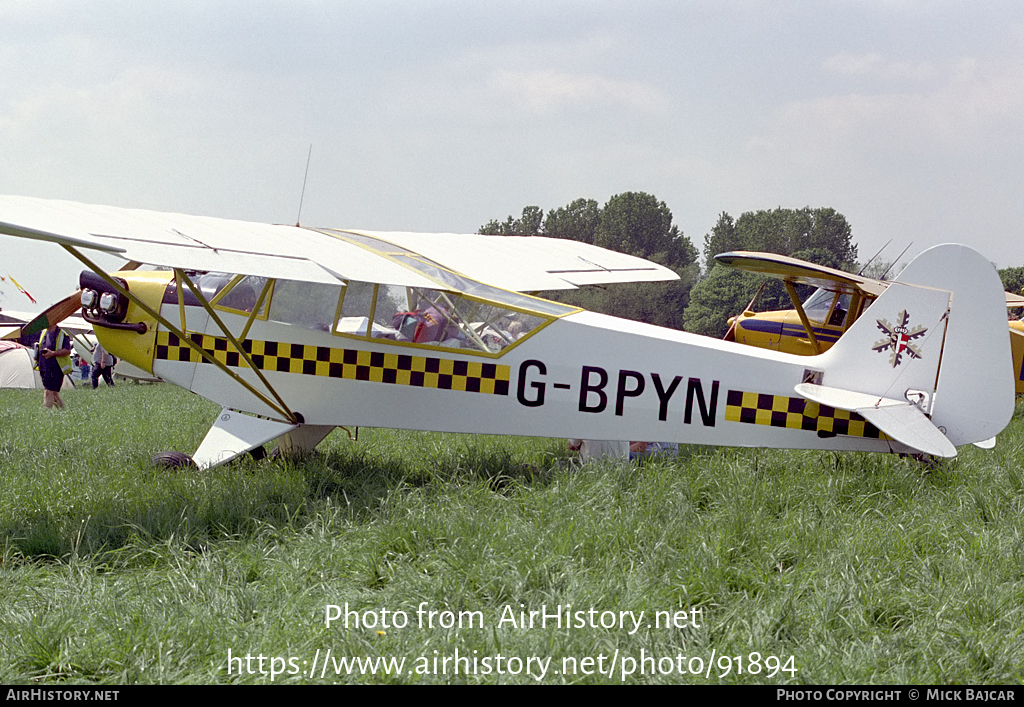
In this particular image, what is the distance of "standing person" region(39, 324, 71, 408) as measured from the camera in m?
14.0

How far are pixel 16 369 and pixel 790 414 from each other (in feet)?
82.7

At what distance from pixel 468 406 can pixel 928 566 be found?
3155 millimetres

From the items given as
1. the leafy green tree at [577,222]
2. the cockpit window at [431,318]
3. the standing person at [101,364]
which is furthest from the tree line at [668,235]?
the cockpit window at [431,318]

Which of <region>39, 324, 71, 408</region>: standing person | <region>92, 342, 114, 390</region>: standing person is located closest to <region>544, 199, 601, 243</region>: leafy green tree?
<region>92, 342, 114, 390</region>: standing person

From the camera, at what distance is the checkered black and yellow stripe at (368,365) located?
584cm

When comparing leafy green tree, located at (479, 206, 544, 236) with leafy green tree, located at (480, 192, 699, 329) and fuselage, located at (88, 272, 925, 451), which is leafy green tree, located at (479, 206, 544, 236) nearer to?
leafy green tree, located at (480, 192, 699, 329)

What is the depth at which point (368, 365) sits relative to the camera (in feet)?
19.6

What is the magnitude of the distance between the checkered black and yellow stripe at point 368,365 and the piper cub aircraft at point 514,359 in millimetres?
11

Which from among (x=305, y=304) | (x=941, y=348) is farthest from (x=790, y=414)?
(x=305, y=304)

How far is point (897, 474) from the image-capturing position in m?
5.36

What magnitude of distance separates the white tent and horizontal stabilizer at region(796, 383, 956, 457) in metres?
24.9

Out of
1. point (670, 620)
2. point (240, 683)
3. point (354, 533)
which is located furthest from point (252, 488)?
point (670, 620)

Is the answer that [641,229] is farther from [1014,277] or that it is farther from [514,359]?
[514,359]
